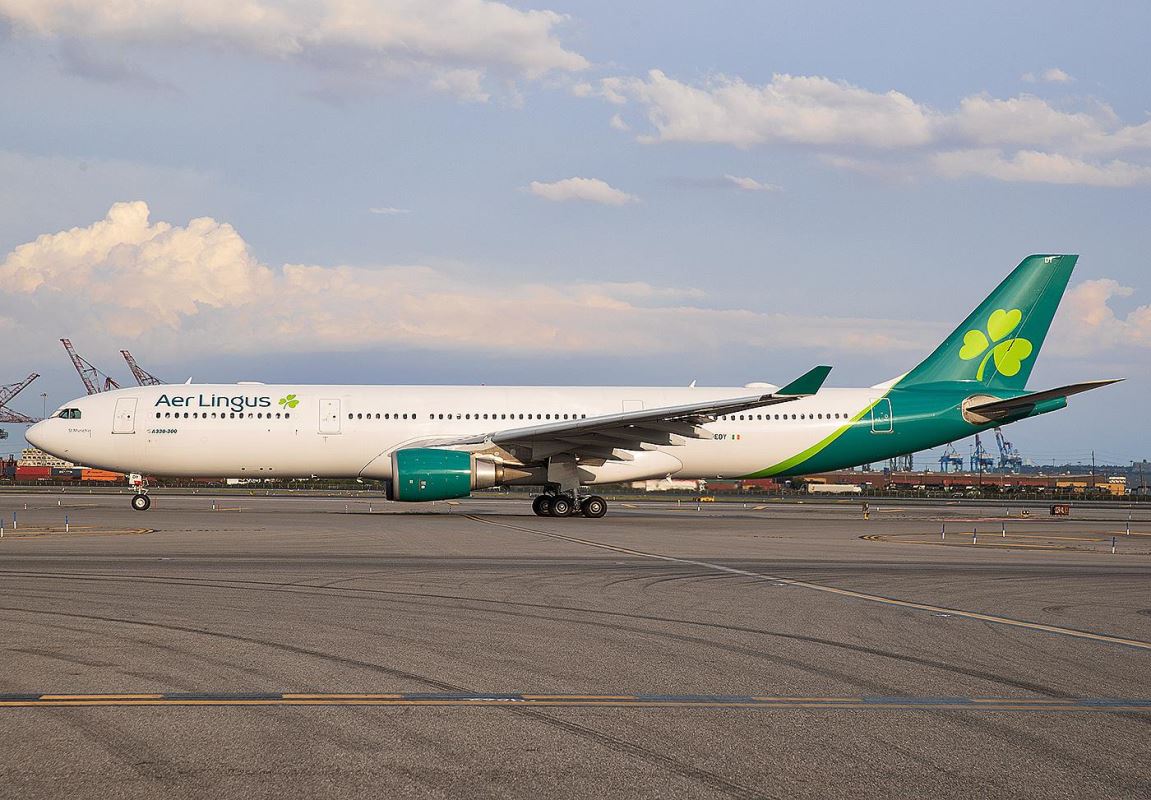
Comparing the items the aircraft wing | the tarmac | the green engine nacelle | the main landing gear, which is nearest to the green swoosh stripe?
the aircraft wing

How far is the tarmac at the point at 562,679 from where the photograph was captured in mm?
5996

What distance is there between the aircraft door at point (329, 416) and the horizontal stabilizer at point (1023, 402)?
20346 millimetres

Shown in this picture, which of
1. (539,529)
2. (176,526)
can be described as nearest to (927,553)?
(539,529)

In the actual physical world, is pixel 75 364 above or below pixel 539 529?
above

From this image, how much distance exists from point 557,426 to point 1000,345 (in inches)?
620

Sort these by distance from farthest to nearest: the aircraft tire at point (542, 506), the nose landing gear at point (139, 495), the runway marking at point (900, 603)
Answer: the nose landing gear at point (139, 495)
the aircraft tire at point (542, 506)
the runway marking at point (900, 603)

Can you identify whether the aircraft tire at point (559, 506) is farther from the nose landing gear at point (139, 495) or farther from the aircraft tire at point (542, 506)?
the nose landing gear at point (139, 495)

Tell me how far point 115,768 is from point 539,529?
72.5 ft

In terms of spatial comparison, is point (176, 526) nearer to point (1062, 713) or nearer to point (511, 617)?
point (511, 617)

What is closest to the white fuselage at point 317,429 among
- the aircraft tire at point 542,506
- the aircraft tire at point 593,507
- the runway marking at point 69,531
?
the aircraft tire at point 593,507

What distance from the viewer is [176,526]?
2733 cm

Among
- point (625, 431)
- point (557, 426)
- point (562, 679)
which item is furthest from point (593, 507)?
point (562, 679)

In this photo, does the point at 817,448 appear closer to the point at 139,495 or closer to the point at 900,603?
the point at 139,495

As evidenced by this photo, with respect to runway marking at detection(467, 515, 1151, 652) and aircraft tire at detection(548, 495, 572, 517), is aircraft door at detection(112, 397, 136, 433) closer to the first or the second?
aircraft tire at detection(548, 495, 572, 517)
